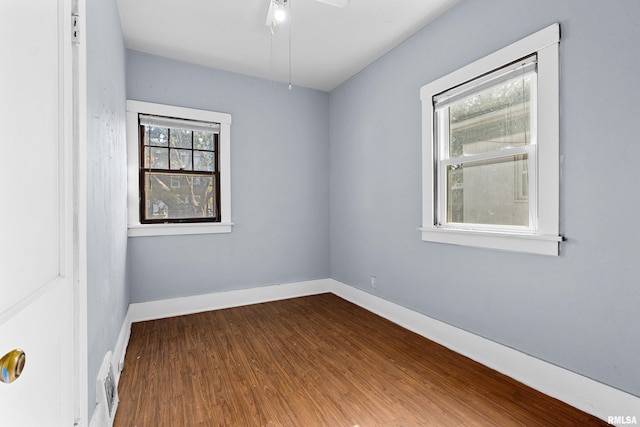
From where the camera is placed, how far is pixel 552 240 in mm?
1871

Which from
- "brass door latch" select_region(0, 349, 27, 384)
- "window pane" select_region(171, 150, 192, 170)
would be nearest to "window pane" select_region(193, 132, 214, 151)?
"window pane" select_region(171, 150, 192, 170)

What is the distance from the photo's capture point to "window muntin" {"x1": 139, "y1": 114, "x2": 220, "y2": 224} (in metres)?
3.28

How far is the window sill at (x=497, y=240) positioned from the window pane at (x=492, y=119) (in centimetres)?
65

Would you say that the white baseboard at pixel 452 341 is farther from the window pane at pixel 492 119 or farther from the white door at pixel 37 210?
the window pane at pixel 492 119

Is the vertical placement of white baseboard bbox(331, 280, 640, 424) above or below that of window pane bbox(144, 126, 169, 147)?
below

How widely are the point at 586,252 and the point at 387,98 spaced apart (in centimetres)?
224

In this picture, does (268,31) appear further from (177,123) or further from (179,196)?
(179,196)

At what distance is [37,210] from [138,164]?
2627 mm

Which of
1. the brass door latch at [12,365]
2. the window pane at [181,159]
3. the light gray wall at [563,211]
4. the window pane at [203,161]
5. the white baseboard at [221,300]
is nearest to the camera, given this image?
the brass door latch at [12,365]

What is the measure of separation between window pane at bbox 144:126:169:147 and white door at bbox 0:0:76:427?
2.37 metres

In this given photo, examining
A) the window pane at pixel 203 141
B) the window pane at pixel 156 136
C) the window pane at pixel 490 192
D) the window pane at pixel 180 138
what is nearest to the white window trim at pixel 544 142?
the window pane at pixel 490 192

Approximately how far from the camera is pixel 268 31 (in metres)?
2.86

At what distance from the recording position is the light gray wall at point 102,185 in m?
1.46

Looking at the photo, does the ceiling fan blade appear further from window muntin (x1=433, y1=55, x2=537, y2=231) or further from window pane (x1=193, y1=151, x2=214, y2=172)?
window pane (x1=193, y1=151, x2=214, y2=172)
